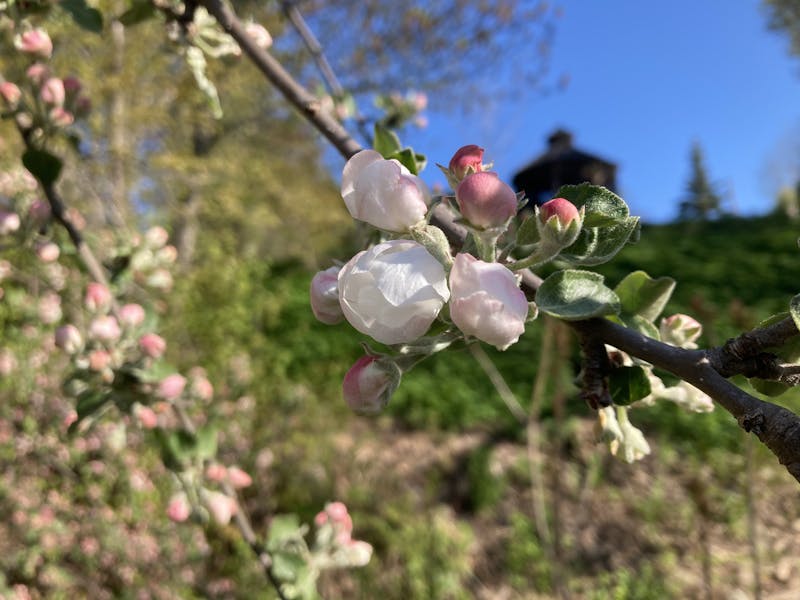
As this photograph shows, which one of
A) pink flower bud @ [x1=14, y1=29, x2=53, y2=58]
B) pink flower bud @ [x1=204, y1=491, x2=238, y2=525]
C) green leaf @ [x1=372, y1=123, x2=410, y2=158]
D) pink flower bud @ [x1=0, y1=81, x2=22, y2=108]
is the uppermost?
green leaf @ [x1=372, y1=123, x2=410, y2=158]

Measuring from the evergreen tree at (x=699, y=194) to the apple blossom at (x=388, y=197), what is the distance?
16755 millimetres

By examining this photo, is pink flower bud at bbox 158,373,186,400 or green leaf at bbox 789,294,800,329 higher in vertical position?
green leaf at bbox 789,294,800,329

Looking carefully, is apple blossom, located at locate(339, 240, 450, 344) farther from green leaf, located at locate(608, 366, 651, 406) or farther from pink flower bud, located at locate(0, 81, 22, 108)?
pink flower bud, located at locate(0, 81, 22, 108)

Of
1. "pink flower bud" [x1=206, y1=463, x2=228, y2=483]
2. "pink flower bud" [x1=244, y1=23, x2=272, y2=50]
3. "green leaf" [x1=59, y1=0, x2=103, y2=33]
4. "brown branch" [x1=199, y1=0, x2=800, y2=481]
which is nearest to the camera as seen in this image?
"brown branch" [x1=199, y1=0, x2=800, y2=481]

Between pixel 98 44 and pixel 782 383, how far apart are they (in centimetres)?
492

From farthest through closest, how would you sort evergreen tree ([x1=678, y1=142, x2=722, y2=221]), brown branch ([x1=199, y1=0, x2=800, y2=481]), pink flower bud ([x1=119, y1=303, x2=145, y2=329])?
1. evergreen tree ([x1=678, y1=142, x2=722, y2=221])
2. pink flower bud ([x1=119, y1=303, x2=145, y2=329])
3. brown branch ([x1=199, y1=0, x2=800, y2=481])

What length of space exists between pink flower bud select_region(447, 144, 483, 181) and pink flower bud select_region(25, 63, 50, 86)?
27.7 inches

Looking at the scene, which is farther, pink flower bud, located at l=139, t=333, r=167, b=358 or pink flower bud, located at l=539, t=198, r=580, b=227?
pink flower bud, located at l=139, t=333, r=167, b=358

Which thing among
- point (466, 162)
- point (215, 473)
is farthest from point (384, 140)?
point (215, 473)

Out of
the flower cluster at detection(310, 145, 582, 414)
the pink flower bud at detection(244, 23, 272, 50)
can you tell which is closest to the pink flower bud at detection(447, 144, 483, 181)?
the flower cluster at detection(310, 145, 582, 414)

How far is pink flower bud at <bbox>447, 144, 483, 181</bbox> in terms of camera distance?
0.36 meters

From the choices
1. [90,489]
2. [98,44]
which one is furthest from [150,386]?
[98,44]

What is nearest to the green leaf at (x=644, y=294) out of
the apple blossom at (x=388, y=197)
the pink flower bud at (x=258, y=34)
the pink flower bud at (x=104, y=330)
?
the apple blossom at (x=388, y=197)

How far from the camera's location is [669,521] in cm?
282
